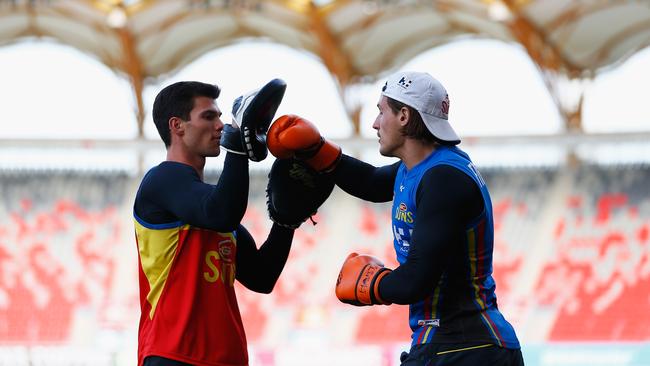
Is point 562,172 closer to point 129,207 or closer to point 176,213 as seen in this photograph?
point 129,207

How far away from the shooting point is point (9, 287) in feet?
72.1

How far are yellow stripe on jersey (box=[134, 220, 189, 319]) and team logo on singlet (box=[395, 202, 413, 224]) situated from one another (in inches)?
33.5

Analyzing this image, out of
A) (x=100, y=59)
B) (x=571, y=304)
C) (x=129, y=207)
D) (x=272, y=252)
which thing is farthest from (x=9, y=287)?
(x=272, y=252)

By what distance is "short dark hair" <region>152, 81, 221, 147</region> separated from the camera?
A: 3.96 meters

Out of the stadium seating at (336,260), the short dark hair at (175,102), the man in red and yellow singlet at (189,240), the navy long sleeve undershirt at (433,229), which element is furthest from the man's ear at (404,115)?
the stadium seating at (336,260)

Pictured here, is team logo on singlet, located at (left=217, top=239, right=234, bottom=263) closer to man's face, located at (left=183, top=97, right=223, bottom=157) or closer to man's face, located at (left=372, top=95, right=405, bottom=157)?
man's face, located at (left=183, top=97, right=223, bottom=157)

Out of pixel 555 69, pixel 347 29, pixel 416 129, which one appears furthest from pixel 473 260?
pixel 555 69

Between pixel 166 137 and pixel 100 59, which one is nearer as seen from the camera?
pixel 166 137

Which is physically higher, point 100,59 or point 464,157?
point 100,59

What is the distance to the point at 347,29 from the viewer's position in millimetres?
22266

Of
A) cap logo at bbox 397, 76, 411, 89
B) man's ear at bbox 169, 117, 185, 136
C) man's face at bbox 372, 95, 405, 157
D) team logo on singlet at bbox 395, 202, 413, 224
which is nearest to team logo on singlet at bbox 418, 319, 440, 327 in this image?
team logo on singlet at bbox 395, 202, 413, 224

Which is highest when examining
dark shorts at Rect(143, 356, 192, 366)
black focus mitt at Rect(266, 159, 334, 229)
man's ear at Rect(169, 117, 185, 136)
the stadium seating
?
the stadium seating

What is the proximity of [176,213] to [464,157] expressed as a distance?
115 centimetres

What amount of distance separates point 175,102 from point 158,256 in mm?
662
